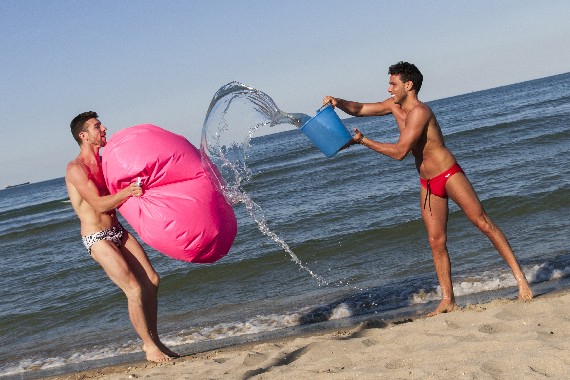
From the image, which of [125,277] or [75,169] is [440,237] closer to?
[125,277]

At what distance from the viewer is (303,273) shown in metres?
9.72

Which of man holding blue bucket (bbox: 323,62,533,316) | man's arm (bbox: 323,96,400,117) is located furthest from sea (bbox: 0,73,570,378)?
man holding blue bucket (bbox: 323,62,533,316)

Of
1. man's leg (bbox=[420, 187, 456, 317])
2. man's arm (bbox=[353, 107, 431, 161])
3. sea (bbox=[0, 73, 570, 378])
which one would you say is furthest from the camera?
sea (bbox=[0, 73, 570, 378])

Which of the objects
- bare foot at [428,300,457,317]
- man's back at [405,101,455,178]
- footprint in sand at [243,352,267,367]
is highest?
man's back at [405,101,455,178]

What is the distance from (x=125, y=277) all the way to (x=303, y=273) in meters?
4.22

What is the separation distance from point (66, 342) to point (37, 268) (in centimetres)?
647

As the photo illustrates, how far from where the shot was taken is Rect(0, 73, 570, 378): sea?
24.6ft

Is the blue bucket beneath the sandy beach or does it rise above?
above

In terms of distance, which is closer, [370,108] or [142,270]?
[142,270]

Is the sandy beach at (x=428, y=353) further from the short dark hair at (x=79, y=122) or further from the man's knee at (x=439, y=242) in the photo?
the short dark hair at (x=79, y=122)

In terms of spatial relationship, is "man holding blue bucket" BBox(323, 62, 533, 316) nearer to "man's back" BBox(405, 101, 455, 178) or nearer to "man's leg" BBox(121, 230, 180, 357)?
"man's back" BBox(405, 101, 455, 178)

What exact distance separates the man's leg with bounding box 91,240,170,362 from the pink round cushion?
357 mm

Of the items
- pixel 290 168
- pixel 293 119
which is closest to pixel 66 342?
pixel 293 119

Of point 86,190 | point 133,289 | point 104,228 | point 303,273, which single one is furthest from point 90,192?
point 303,273
